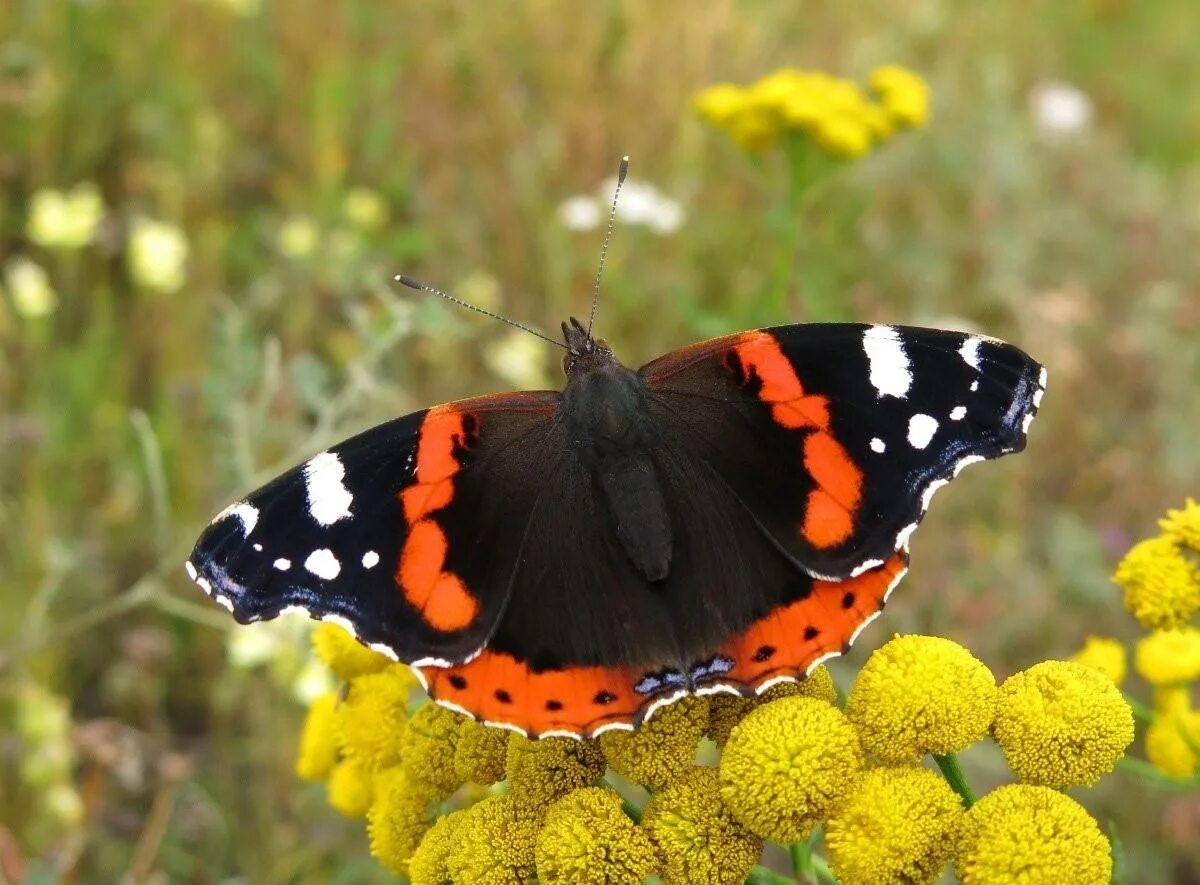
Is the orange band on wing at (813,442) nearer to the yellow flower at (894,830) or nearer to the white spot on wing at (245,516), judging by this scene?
the yellow flower at (894,830)

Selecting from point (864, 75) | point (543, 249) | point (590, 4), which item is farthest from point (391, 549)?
point (864, 75)

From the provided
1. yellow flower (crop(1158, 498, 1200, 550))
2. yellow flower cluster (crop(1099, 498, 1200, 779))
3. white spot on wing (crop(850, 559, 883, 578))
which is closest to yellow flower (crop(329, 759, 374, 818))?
white spot on wing (crop(850, 559, 883, 578))

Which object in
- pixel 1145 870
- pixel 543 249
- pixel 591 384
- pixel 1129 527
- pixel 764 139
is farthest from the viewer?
pixel 543 249

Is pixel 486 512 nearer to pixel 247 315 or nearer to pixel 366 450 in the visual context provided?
pixel 366 450

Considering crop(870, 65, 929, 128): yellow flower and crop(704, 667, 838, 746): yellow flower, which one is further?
crop(870, 65, 929, 128): yellow flower

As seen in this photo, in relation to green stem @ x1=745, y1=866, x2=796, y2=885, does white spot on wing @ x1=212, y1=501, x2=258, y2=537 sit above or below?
above

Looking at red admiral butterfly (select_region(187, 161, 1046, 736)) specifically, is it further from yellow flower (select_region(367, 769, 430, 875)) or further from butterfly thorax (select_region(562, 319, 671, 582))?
yellow flower (select_region(367, 769, 430, 875))

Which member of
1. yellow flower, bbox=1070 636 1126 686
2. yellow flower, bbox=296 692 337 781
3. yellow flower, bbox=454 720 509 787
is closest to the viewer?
yellow flower, bbox=454 720 509 787
